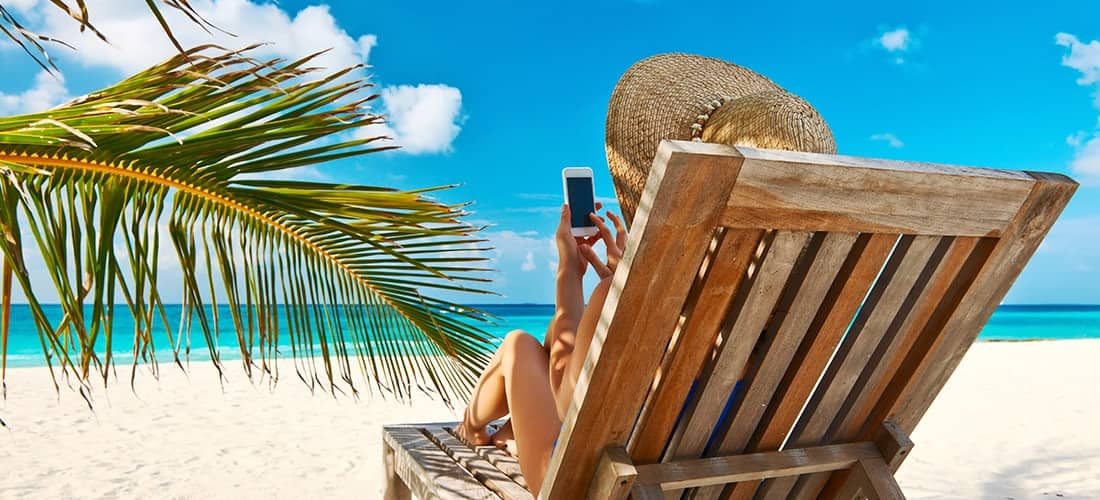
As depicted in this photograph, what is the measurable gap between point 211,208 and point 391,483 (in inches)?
39.9

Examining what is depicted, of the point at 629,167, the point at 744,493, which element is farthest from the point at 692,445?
the point at 629,167

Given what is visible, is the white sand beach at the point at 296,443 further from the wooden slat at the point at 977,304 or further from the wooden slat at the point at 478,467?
the wooden slat at the point at 977,304

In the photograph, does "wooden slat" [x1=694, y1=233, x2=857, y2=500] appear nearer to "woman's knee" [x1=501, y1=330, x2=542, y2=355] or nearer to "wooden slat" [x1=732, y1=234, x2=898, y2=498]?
"wooden slat" [x1=732, y1=234, x2=898, y2=498]

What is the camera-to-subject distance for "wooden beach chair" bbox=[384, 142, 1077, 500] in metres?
1.02

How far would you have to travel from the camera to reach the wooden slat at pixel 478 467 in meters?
1.66

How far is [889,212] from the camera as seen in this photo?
1.12 metres

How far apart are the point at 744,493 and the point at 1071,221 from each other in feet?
136

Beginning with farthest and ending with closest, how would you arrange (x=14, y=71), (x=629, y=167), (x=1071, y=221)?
(x=1071, y=221) < (x=14, y=71) < (x=629, y=167)

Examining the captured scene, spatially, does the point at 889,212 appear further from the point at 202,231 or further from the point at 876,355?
the point at 202,231

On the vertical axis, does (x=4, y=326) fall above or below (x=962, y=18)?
below

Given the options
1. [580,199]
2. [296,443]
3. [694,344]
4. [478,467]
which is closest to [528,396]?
[478,467]

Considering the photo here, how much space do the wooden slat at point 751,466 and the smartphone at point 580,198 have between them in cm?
58

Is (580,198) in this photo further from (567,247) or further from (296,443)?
(296,443)

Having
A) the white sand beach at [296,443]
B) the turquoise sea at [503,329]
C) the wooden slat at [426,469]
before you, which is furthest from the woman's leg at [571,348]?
the turquoise sea at [503,329]
